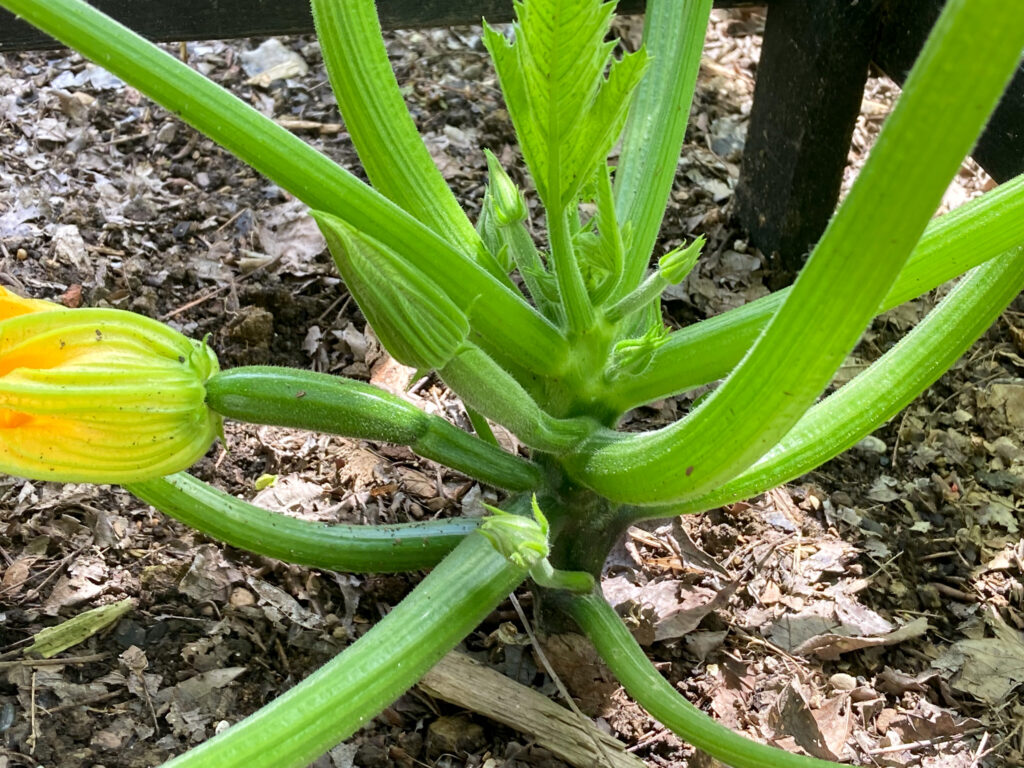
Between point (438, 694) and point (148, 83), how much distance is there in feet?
3.19

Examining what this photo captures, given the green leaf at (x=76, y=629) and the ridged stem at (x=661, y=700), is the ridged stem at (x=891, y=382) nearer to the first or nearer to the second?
the ridged stem at (x=661, y=700)

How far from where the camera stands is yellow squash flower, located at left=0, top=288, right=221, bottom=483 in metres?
1.16

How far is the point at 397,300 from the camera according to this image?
1.16 metres

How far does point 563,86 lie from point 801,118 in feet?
4.17

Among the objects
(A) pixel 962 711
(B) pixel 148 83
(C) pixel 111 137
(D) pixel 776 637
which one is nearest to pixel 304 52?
(C) pixel 111 137

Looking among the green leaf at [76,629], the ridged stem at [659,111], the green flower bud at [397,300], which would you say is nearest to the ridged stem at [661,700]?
the green flower bud at [397,300]

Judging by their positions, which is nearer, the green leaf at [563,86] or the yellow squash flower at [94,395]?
the green leaf at [563,86]

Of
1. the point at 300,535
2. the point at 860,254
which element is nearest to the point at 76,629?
the point at 300,535

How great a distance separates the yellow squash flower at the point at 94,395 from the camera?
1.16 m

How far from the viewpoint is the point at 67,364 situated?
3.94ft

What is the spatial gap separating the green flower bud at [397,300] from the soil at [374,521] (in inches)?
23.9

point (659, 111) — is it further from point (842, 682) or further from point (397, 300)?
point (842, 682)

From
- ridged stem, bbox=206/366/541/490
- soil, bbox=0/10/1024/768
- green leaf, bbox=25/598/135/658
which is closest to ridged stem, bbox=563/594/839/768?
soil, bbox=0/10/1024/768

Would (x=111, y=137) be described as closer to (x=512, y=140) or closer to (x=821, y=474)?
(x=512, y=140)
